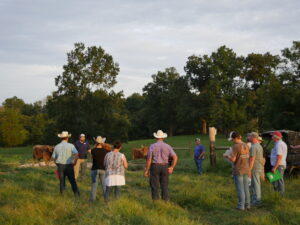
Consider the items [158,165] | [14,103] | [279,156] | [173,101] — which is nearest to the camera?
[158,165]

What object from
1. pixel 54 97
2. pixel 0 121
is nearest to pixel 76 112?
pixel 54 97

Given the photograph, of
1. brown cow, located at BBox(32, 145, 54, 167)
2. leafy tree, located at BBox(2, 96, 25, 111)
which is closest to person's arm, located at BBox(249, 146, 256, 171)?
brown cow, located at BBox(32, 145, 54, 167)

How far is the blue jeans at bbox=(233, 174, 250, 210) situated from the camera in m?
8.77

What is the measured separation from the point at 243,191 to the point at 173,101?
6543 cm

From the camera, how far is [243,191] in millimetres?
8797

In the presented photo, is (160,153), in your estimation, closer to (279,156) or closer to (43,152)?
(279,156)

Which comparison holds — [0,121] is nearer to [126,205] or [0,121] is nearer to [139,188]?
[139,188]

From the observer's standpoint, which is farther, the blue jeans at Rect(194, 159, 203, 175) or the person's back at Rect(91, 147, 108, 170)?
the blue jeans at Rect(194, 159, 203, 175)

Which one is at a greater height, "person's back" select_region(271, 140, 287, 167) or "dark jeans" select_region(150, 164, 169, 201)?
"person's back" select_region(271, 140, 287, 167)

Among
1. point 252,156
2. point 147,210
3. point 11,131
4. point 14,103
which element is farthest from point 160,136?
point 14,103

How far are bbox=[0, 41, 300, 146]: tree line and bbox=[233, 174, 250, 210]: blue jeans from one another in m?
30.0

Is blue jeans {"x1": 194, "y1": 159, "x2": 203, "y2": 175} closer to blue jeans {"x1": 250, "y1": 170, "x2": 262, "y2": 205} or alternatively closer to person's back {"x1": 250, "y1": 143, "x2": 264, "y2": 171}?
blue jeans {"x1": 250, "y1": 170, "x2": 262, "y2": 205}

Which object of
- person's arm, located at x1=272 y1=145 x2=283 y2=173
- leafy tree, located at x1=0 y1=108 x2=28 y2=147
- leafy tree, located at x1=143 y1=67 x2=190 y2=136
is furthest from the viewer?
leafy tree, located at x1=143 y1=67 x2=190 y2=136

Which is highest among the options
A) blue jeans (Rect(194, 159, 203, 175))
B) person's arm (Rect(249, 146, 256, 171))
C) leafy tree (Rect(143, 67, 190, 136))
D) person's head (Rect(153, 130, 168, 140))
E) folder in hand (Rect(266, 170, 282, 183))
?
leafy tree (Rect(143, 67, 190, 136))
